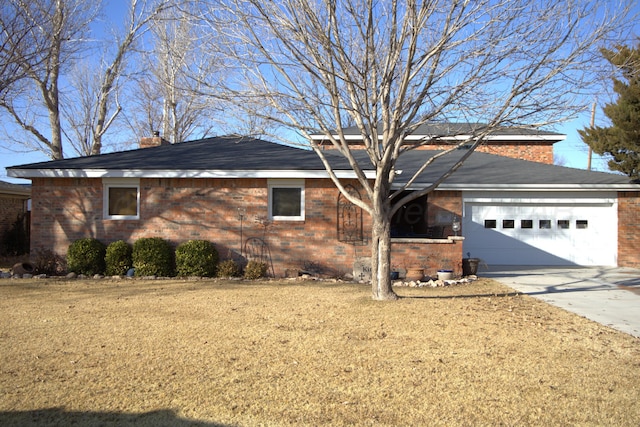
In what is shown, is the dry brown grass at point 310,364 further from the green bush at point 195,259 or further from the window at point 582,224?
the window at point 582,224

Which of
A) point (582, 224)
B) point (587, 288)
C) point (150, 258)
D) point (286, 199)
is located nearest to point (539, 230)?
point (582, 224)

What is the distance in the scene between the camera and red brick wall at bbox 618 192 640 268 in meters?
15.6

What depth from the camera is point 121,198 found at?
13469mm

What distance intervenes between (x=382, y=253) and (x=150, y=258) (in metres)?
6.16

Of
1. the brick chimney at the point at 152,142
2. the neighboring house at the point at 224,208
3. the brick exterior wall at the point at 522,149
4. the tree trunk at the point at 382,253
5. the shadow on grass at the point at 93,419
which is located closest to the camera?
the shadow on grass at the point at 93,419

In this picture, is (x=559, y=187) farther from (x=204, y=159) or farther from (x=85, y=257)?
(x=85, y=257)

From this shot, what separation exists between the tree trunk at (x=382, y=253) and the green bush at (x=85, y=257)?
719 centimetres

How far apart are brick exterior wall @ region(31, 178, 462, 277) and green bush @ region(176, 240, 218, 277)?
1.63ft

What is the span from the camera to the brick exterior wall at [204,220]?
13062mm

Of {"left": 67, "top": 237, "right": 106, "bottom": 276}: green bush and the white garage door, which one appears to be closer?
{"left": 67, "top": 237, "right": 106, "bottom": 276}: green bush

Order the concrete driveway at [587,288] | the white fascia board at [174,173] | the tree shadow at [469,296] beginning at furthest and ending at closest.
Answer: the white fascia board at [174,173] < the tree shadow at [469,296] < the concrete driveway at [587,288]

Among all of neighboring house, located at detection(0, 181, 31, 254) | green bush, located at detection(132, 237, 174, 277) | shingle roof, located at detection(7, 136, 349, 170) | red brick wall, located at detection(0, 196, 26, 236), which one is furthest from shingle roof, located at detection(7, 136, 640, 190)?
red brick wall, located at detection(0, 196, 26, 236)

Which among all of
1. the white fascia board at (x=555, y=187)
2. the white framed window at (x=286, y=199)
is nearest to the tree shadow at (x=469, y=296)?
the white framed window at (x=286, y=199)

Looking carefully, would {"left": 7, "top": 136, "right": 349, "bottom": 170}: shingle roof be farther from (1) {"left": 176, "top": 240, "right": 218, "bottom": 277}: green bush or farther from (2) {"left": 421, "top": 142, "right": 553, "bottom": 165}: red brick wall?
(2) {"left": 421, "top": 142, "right": 553, "bottom": 165}: red brick wall
